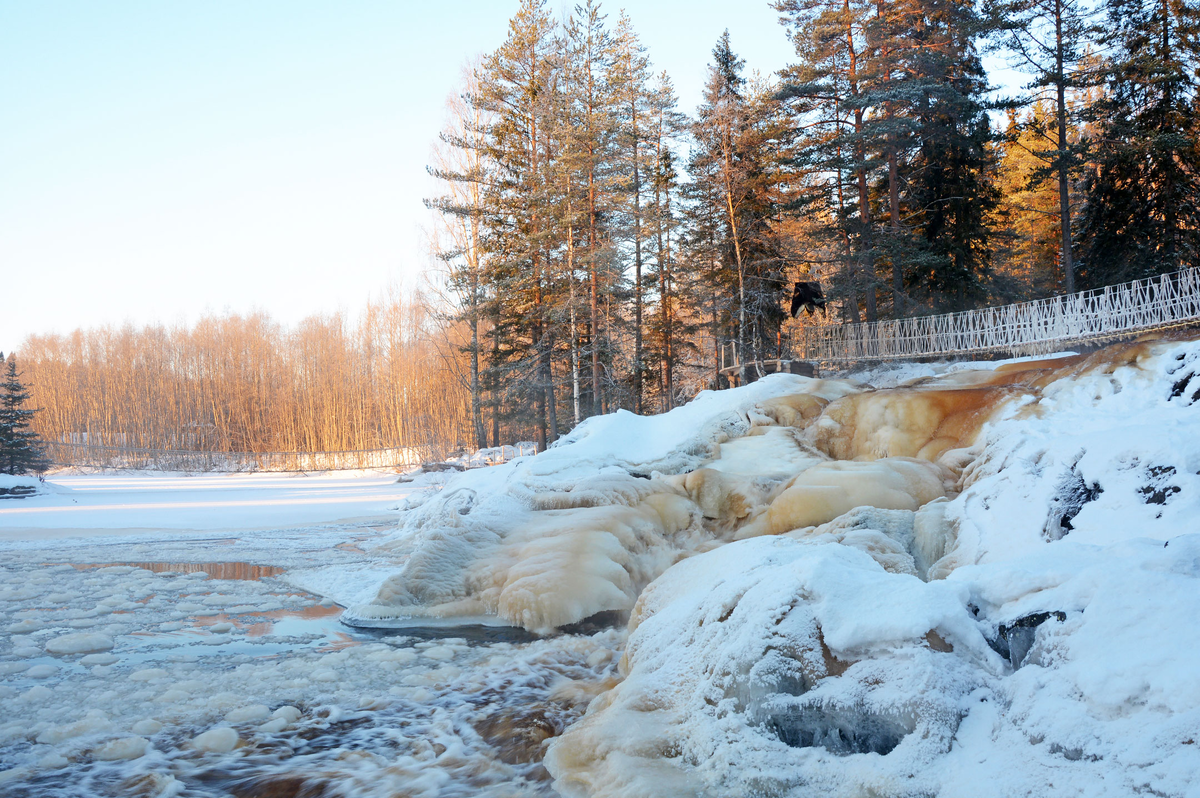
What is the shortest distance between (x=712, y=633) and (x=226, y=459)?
96.3ft

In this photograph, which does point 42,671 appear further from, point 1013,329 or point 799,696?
point 1013,329

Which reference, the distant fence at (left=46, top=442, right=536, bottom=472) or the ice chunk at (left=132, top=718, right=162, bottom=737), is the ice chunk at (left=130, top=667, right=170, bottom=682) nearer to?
the ice chunk at (left=132, top=718, right=162, bottom=737)

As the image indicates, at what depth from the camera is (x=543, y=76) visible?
63.5 ft

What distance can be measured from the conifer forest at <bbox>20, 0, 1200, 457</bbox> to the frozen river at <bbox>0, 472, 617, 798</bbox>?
11.8 metres

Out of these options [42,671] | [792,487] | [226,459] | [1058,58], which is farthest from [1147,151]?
[226,459]

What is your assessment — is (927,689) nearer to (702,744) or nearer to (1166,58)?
(702,744)

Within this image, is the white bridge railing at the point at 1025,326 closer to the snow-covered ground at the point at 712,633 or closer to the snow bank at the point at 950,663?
the snow-covered ground at the point at 712,633

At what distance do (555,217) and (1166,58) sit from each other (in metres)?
15.2

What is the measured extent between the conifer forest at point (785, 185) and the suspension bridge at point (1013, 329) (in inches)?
48.0

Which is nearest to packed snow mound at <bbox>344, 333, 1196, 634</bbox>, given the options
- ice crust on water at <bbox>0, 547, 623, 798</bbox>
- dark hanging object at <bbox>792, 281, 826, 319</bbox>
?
ice crust on water at <bbox>0, 547, 623, 798</bbox>

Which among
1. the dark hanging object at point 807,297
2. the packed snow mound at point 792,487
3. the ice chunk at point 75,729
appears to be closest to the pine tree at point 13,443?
the packed snow mound at point 792,487

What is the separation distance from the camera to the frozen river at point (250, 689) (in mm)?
3072

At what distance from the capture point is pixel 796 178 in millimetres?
19281

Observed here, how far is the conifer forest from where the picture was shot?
16.3 metres
